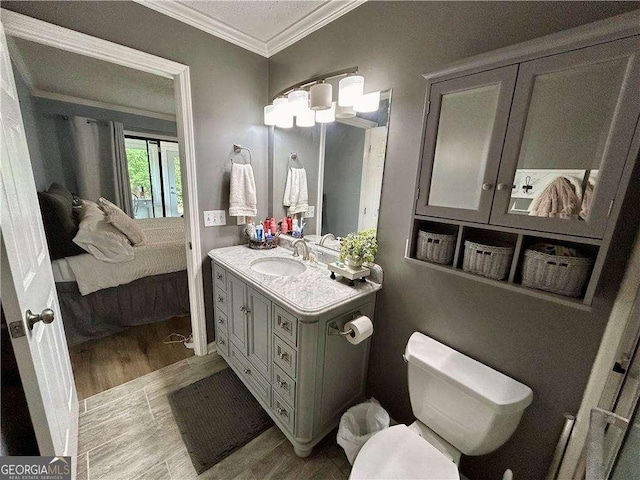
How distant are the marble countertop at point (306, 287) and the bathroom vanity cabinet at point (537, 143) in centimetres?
46

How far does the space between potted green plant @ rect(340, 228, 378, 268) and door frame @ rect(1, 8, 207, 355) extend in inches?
46.0

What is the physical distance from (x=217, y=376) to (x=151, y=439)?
502mm

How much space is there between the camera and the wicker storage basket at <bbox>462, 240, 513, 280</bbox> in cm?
90

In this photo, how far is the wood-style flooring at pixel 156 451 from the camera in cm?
124

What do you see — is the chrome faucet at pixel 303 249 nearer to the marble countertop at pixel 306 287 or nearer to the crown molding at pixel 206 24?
the marble countertop at pixel 306 287

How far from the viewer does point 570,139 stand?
75 centimetres

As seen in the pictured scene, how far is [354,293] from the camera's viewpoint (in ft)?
4.23

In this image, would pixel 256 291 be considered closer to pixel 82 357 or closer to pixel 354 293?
pixel 354 293

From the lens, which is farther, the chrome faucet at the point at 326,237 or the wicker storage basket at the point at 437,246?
the chrome faucet at the point at 326,237

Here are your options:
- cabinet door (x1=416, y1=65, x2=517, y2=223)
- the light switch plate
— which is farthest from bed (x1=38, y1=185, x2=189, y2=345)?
cabinet door (x1=416, y1=65, x2=517, y2=223)

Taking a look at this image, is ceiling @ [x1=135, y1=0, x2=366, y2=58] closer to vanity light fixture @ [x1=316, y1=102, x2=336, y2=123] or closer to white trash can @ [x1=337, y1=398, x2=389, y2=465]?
vanity light fixture @ [x1=316, y1=102, x2=336, y2=123]

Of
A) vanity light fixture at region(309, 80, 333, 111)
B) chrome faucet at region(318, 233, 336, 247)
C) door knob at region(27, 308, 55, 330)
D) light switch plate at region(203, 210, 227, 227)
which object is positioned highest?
vanity light fixture at region(309, 80, 333, 111)

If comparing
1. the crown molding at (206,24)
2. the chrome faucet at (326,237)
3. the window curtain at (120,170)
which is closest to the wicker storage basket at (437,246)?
A: the chrome faucet at (326,237)

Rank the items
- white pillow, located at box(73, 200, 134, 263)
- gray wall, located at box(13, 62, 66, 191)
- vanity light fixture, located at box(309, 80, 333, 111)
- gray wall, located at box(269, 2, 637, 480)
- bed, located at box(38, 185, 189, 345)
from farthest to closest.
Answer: gray wall, located at box(13, 62, 66, 191) < white pillow, located at box(73, 200, 134, 263) < bed, located at box(38, 185, 189, 345) < vanity light fixture, located at box(309, 80, 333, 111) < gray wall, located at box(269, 2, 637, 480)
